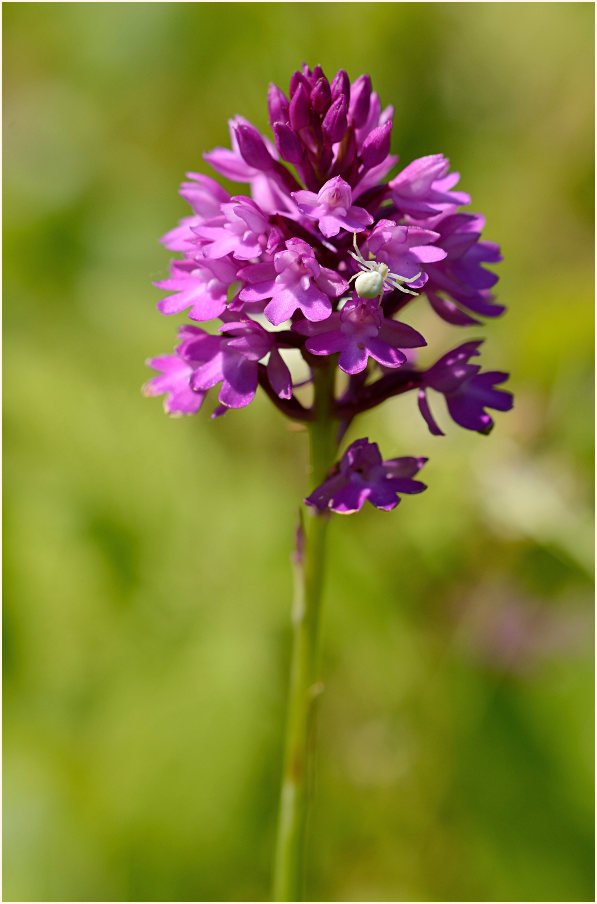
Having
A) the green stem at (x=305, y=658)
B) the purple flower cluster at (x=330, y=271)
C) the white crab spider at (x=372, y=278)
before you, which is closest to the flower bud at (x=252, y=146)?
the purple flower cluster at (x=330, y=271)

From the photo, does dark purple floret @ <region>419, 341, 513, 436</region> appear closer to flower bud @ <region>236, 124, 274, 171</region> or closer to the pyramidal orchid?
the pyramidal orchid

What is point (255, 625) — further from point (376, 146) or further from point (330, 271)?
point (376, 146)

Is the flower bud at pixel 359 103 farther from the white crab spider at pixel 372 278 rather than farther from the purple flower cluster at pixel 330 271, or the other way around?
the white crab spider at pixel 372 278

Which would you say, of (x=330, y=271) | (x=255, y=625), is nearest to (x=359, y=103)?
(x=330, y=271)

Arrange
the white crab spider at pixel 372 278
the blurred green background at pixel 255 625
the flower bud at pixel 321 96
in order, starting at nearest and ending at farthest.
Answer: the white crab spider at pixel 372 278, the flower bud at pixel 321 96, the blurred green background at pixel 255 625

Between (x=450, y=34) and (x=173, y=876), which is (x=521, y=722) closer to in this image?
(x=173, y=876)

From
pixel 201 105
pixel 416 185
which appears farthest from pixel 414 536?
pixel 201 105
